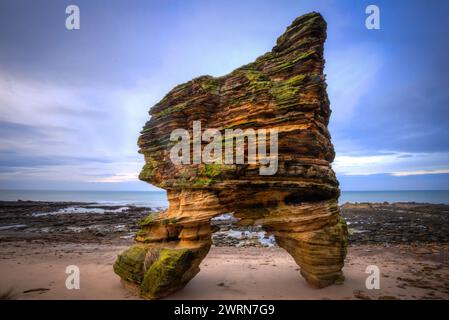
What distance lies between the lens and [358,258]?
20.0 metres

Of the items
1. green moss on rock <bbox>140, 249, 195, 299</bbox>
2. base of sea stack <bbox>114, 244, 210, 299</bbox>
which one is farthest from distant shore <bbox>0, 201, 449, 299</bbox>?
green moss on rock <bbox>140, 249, 195, 299</bbox>

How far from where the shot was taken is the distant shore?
12102 millimetres

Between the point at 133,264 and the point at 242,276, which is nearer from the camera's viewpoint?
the point at 133,264

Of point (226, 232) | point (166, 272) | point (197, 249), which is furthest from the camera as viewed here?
point (226, 232)

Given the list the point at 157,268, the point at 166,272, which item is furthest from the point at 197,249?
the point at 157,268

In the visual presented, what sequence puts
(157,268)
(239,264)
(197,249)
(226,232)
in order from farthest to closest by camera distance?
(226,232) < (239,264) < (197,249) < (157,268)

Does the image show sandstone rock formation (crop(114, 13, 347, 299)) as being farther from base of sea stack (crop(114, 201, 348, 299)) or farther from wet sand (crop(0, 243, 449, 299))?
wet sand (crop(0, 243, 449, 299))

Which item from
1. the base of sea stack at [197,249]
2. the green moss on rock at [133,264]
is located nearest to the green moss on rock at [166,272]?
the base of sea stack at [197,249]

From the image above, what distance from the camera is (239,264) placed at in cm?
1769

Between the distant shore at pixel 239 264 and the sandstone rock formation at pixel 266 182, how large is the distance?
1431 millimetres

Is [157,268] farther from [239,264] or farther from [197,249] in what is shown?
[239,264]

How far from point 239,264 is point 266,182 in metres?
9.10

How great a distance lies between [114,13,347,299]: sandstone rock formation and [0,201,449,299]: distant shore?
4.69 ft
